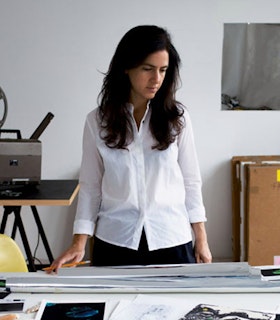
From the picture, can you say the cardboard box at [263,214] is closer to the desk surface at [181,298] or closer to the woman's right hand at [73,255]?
the woman's right hand at [73,255]

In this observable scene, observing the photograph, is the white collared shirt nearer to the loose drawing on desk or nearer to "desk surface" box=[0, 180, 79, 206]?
the loose drawing on desk

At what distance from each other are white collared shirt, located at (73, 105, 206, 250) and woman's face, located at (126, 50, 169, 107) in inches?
4.5

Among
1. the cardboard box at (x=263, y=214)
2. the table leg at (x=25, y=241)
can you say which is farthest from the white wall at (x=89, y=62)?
the table leg at (x=25, y=241)

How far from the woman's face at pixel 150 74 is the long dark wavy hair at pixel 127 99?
19 mm

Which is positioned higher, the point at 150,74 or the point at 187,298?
the point at 150,74

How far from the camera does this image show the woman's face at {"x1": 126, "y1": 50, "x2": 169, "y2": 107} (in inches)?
60.8

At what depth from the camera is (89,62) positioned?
3.50 meters

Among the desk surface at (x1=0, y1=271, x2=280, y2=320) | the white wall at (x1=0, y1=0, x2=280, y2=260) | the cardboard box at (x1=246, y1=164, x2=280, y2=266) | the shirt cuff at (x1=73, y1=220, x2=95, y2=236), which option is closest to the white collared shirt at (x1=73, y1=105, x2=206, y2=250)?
the shirt cuff at (x1=73, y1=220, x2=95, y2=236)

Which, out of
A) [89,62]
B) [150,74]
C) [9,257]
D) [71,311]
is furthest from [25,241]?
[71,311]

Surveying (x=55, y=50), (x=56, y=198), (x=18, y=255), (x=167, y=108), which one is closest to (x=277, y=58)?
(x=55, y=50)

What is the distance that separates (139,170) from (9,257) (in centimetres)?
47

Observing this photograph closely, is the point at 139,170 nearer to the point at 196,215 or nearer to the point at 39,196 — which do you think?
the point at 196,215

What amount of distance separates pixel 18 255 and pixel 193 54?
7.55 feet

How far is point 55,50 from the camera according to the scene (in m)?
3.49
